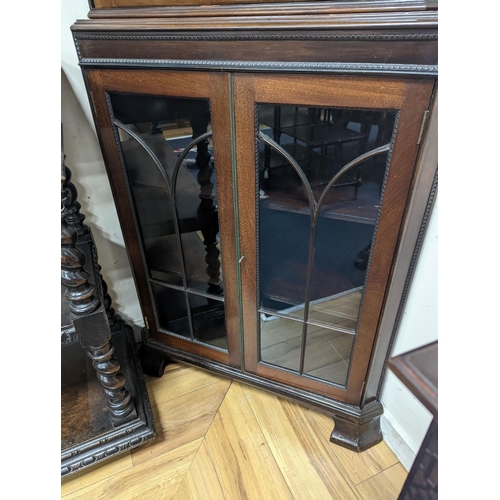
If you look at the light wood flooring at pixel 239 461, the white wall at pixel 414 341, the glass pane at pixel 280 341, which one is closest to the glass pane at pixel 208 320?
the glass pane at pixel 280 341

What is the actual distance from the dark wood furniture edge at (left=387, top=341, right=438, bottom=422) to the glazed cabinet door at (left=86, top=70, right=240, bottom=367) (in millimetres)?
523

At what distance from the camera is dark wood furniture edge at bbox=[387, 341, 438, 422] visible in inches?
11.5

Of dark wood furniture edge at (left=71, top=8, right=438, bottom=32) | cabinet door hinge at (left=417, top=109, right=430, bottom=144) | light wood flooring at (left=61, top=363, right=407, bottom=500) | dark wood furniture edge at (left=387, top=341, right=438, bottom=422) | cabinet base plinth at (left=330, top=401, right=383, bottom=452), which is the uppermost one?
dark wood furniture edge at (left=71, top=8, right=438, bottom=32)

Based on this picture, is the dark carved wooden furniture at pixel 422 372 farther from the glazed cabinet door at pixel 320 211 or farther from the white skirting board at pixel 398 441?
the white skirting board at pixel 398 441

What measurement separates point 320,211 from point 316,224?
32mm

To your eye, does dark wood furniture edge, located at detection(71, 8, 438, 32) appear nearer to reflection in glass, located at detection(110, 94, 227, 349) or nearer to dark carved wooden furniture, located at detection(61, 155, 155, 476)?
reflection in glass, located at detection(110, 94, 227, 349)

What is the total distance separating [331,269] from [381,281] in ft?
0.37

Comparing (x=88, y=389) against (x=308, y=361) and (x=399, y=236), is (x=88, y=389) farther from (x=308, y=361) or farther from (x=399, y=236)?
(x=399, y=236)

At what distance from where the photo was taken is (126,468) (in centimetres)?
101

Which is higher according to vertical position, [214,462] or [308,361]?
[308,361]

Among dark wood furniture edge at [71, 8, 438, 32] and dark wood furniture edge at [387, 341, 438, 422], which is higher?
dark wood furniture edge at [71, 8, 438, 32]

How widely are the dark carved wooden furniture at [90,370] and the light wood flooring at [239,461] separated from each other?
8 centimetres

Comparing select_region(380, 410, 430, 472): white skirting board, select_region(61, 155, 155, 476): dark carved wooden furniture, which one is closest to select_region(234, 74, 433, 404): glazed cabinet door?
select_region(380, 410, 430, 472): white skirting board
